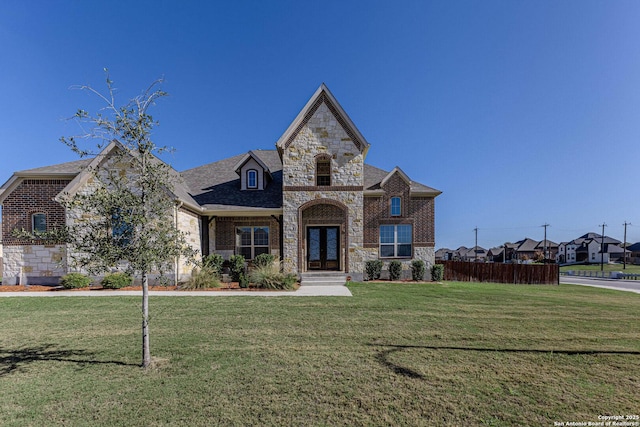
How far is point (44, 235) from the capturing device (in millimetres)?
4570

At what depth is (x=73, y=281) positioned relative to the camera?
12.4 metres

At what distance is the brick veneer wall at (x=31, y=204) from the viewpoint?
13695 millimetres

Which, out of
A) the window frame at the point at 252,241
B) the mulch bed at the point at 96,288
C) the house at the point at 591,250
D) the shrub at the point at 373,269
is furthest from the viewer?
the house at the point at 591,250

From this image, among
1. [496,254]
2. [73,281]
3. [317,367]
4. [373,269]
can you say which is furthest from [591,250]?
[73,281]

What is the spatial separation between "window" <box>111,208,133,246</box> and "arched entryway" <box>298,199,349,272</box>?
34.4 feet

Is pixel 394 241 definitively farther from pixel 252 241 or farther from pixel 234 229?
pixel 234 229

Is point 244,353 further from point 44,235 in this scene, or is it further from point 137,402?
point 44,235

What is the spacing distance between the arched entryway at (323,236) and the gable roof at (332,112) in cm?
352

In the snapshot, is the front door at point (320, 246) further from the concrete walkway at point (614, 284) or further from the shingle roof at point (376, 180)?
the concrete walkway at point (614, 284)

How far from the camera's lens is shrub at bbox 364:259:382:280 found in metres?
15.6

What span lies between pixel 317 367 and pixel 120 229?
414 centimetres

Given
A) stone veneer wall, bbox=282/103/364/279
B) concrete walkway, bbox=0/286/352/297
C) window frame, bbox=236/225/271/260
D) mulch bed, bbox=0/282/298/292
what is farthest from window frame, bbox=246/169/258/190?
concrete walkway, bbox=0/286/352/297

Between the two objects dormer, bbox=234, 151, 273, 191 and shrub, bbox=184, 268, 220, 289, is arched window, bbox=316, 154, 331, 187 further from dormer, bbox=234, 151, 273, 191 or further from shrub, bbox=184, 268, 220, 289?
shrub, bbox=184, 268, 220, 289

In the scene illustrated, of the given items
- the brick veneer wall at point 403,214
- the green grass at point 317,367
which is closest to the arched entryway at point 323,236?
the brick veneer wall at point 403,214
